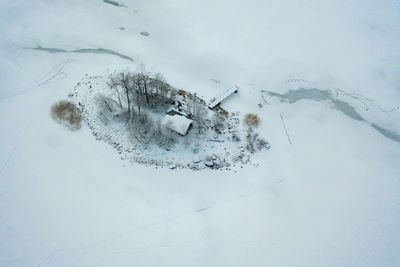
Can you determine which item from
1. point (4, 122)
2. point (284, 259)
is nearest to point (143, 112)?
point (4, 122)

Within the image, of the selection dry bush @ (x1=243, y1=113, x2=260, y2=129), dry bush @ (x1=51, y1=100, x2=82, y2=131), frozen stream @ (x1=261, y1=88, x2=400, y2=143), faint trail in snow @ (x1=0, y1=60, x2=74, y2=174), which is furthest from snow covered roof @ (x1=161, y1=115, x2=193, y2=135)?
faint trail in snow @ (x1=0, y1=60, x2=74, y2=174)

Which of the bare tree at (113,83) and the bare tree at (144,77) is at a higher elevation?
the bare tree at (144,77)

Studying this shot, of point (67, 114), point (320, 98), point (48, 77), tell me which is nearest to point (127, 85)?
point (67, 114)

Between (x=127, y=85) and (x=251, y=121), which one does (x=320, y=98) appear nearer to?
(x=251, y=121)

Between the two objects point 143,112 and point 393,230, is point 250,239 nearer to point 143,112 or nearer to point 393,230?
point 393,230

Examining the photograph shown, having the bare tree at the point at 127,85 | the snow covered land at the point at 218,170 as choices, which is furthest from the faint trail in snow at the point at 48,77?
the bare tree at the point at 127,85

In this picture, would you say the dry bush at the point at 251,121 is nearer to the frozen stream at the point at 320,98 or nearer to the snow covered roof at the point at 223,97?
the snow covered roof at the point at 223,97

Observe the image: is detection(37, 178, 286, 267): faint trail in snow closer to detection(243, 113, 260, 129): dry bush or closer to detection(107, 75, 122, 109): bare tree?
detection(243, 113, 260, 129): dry bush
